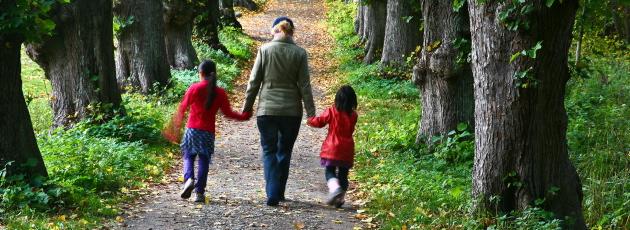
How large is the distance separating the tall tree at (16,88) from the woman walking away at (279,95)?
2.25m

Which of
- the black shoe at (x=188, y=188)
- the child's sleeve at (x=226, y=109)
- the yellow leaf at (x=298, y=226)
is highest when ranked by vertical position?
the child's sleeve at (x=226, y=109)

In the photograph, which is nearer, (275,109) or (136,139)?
(275,109)

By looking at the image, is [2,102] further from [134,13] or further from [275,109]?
[134,13]

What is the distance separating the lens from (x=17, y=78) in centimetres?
762

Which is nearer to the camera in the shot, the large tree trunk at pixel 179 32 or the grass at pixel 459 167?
the grass at pixel 459 167

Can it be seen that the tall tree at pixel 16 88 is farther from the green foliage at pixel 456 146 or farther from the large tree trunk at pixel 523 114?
the green foliage at pixel 456 146

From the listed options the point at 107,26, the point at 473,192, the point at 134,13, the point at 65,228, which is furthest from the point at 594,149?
the point at 134,13

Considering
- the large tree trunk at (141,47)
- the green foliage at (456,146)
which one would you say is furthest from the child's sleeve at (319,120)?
the large tree trunk at (141,47)

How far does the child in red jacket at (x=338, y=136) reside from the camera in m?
8.16

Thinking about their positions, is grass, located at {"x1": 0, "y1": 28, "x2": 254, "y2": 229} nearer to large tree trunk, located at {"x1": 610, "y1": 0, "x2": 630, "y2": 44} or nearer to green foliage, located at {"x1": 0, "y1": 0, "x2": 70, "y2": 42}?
green foliage, located at {"x1": 0, "y1": 0, "x2": 70, "y2": 42}

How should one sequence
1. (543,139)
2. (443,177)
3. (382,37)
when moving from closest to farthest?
(543,139)
(443,177)
(382,37)

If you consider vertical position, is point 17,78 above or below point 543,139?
above

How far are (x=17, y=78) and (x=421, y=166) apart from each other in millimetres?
5131

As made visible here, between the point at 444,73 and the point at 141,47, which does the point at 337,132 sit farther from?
the point at 141,47
